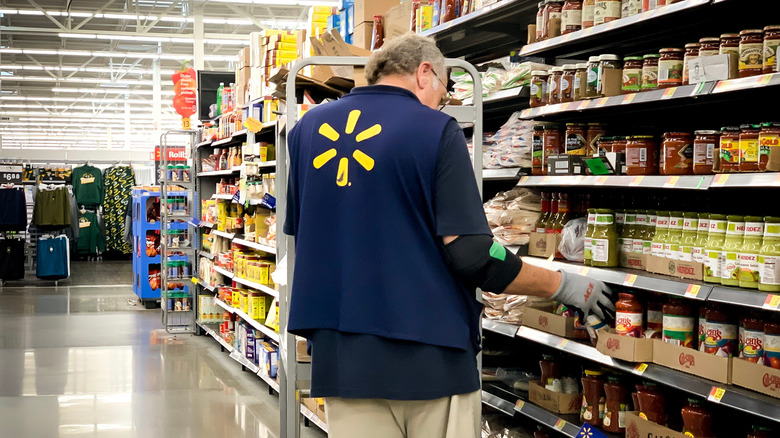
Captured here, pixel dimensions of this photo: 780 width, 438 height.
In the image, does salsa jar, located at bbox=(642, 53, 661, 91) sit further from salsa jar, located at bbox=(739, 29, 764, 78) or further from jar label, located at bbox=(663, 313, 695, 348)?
jar label, located at bbox=(663, 313, 695, 348)

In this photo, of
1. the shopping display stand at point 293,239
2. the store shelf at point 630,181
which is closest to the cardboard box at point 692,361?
the store shelf at point 630,181

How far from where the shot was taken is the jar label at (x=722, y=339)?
107 inches

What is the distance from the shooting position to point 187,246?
9.30 metres

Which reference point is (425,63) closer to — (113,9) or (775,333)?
(775,333)

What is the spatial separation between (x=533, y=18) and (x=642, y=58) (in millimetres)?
1145

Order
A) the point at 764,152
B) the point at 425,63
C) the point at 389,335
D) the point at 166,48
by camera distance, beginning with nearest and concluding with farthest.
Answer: the point at 389,335, the point at 425,63, the point at 764,152, the point at 166,48

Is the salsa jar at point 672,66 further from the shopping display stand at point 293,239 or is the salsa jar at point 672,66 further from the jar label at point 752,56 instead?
the shopping display stand at point 293,239

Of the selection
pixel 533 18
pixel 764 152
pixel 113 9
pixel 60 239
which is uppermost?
pixel 113 9

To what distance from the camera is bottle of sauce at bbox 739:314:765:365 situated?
260 centimetres

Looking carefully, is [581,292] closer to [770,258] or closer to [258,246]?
[770,258]

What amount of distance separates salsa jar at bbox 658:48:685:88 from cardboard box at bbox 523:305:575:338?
1.03m

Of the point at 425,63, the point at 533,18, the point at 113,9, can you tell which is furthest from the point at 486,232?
the point at 113,9

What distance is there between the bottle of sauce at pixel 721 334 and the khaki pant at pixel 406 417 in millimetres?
1142

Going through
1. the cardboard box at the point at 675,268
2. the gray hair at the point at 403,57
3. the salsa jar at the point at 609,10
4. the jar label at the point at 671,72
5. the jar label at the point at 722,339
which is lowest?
the jar label at the point at 722,339
